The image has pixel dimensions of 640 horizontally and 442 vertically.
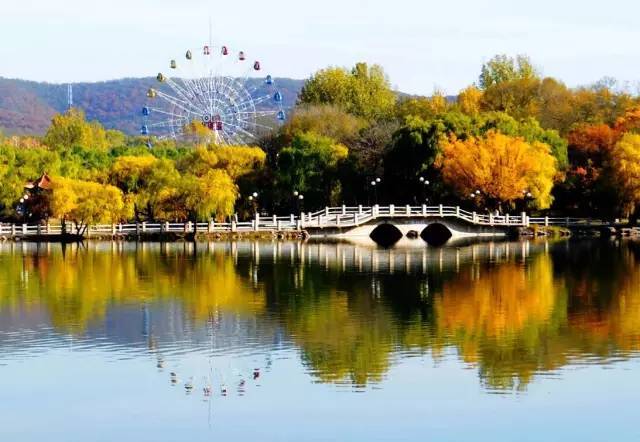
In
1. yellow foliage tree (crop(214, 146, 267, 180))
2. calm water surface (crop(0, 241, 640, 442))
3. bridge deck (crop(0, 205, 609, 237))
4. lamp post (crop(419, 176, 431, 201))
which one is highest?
yellow foliage tree (crop(214, 146, 267, 180))

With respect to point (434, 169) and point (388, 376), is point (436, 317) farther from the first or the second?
point (434, 169)

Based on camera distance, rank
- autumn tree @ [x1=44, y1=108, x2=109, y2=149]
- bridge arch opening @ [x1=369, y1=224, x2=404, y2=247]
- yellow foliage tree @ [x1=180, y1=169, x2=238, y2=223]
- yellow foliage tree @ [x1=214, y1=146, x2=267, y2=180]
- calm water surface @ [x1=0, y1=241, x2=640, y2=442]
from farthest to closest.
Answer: autumn tree @ [x1=44, y1=108, x2=109, y2=149] < yellow foliage tree @ [x1=214, y1=146, x2=267, y2=180] < bridge arch opening @ [x1=369, y1=224, x2=404, y2=247] < yellow foliage tree @ [x1=180, y1=169, x2=238, y2=223] < calm water surface @ [x1=0, y1=241, x2=640, y2=442]

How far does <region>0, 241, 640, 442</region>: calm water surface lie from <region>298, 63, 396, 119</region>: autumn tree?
201ft

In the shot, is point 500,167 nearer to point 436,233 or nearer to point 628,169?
point 436,233

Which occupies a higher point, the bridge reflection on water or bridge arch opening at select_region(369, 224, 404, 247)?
bridge arch opening at select_region(369, 224, 404, 247)

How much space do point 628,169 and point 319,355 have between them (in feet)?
160

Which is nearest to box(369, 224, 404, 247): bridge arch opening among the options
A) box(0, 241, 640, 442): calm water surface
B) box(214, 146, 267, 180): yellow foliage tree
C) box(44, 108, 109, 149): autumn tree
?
box(214, 146, 267, 180): yellow foliage tree

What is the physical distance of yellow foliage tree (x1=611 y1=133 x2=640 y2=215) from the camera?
72.1m

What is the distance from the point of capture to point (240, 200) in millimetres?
78750

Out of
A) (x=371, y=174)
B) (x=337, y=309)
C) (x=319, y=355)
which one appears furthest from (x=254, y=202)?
(x=319, y=355)

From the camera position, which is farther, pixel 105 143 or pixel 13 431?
pixel 105 143

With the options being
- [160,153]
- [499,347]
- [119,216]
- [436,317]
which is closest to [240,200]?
[119,216]

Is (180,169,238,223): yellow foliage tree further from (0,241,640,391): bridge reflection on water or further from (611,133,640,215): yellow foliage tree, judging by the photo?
(611,133,640,215): yellow foliage tree

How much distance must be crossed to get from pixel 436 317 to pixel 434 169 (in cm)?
4377
